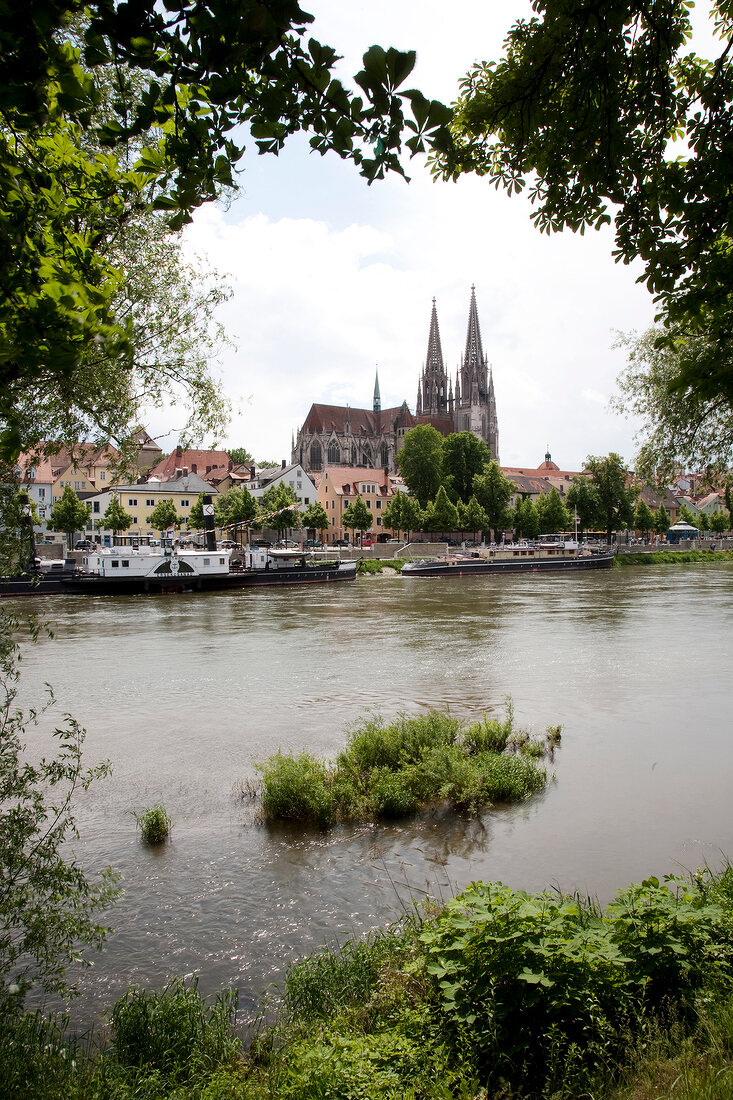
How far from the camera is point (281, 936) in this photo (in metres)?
6.92

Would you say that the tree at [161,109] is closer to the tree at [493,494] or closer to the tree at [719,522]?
the tree at [493,494]

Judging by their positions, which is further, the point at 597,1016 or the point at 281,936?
the point at 281,936

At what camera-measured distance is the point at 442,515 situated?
84.6 meters

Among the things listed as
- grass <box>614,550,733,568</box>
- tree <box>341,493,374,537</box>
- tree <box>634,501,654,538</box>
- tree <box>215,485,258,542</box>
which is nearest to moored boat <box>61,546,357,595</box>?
tree <box>215,485,258,542</box>

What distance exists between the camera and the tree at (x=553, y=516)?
9356 cm

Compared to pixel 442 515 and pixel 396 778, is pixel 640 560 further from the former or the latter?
pixel 396 778

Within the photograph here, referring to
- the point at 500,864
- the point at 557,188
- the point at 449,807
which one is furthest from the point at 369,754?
the point at 557,188

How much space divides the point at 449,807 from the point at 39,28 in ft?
30.9

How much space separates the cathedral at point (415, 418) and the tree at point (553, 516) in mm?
27784

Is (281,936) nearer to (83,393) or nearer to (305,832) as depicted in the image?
(305,832)

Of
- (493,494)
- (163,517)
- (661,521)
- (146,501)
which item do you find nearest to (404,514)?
(493,494)

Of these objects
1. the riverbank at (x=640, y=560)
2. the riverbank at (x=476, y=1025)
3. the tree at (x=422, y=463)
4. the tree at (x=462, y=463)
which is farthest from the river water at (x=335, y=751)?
the tree at (x=462, y=463)

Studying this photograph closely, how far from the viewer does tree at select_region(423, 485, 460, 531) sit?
8450 centimetres

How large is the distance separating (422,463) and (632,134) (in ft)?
282
